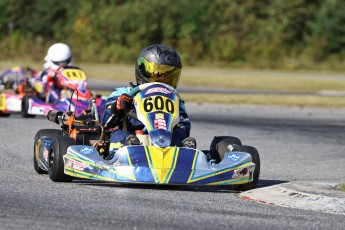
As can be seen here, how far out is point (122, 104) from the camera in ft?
31.4

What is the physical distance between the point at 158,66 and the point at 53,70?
8741mm

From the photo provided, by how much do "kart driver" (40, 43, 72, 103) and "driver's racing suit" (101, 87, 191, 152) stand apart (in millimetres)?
8093

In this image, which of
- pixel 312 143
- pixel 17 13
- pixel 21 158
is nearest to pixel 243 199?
pixel 21 158

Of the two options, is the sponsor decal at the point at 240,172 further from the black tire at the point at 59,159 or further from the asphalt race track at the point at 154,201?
the black tire at the point at 59,159

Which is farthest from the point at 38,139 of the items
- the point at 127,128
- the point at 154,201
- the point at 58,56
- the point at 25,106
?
the point at 58,56

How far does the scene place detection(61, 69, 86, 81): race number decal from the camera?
18047mm

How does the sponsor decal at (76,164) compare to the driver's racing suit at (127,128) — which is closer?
the sponsor decal at (76,164)

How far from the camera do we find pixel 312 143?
1493 centimetres

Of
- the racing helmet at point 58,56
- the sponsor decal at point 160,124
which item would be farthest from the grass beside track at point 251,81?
the sponsor decal at point 160,124

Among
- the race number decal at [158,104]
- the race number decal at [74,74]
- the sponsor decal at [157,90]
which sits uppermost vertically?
the race number decal at [74,74]

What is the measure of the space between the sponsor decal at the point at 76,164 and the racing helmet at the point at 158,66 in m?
1.45

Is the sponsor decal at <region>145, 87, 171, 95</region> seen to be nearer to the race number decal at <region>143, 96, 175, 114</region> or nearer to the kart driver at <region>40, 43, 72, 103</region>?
the race number decal at <region>143, 96, 175, 114</region>

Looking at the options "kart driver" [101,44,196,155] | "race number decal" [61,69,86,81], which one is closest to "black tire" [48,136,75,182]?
"kart driver" [101,44,196,155]

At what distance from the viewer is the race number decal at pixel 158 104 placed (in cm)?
936
